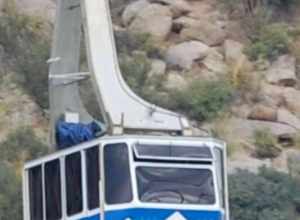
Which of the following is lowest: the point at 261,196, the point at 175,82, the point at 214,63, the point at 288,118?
the point at 261,196

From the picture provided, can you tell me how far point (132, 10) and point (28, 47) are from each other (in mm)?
3363

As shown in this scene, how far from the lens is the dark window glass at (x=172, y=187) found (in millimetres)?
27391

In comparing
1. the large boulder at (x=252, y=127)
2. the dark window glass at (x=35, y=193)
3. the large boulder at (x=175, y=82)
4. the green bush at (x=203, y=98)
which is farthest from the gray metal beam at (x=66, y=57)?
the large boulder at (x=175, y=82)

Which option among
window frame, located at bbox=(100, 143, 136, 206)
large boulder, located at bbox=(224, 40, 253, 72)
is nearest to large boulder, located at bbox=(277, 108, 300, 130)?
large boulder, located at bbox=(224, 40, 253, 72)

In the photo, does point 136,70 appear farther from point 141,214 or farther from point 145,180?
point 141,214

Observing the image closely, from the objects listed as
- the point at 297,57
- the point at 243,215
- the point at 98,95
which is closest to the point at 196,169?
the point at 98,95

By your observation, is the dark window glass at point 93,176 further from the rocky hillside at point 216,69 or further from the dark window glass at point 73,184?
the rocky hillside at point 216,69

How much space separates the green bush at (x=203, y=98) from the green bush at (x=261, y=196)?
459cm

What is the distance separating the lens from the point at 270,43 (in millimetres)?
49125

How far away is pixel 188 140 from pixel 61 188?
64.5 inches

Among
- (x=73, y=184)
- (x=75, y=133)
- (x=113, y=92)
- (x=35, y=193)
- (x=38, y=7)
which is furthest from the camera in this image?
(x=38, y=7)

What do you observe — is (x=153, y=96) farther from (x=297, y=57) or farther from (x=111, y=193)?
(x=111, y=193)

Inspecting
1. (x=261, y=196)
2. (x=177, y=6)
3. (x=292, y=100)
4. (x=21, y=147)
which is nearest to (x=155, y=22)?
(x=177, y=6)

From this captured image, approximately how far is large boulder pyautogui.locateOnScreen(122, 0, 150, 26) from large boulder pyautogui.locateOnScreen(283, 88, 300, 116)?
14.9 feet
